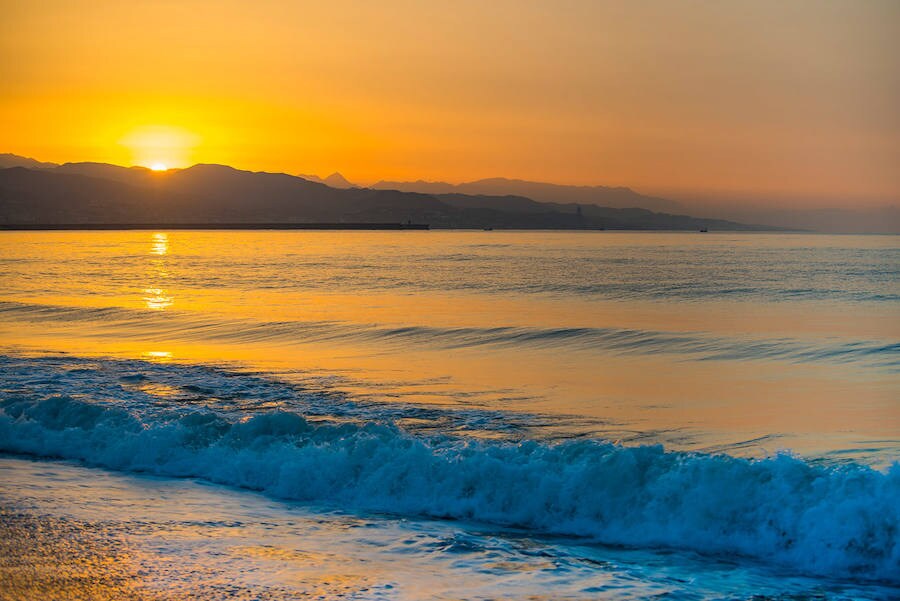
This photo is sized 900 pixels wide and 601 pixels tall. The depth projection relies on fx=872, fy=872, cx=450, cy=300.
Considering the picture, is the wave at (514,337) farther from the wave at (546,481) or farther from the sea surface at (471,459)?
the wave at (546,481)

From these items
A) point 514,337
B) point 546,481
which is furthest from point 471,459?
point 514,337

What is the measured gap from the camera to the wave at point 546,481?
867cm

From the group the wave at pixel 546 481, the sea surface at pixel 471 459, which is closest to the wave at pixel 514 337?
the sea surface at pixel 471 459

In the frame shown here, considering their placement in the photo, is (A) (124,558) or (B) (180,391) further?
(B) (180,391)

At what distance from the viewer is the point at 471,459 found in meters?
10.6

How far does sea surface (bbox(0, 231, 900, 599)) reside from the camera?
7867 millimetres

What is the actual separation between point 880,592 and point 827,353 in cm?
1582

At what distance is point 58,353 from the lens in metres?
21.6

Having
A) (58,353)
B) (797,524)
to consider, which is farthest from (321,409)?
(58,353)

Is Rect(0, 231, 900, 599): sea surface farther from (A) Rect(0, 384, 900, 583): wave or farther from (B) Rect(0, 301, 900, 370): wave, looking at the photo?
(B) Rect(0, 301, 900, 370): wave

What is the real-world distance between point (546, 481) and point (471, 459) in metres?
1.03

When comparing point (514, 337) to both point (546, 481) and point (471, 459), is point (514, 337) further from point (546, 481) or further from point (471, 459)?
point (546, 481)

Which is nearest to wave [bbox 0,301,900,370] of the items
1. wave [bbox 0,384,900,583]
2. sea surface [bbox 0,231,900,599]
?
sea surface [bbox 0,231,900,599]

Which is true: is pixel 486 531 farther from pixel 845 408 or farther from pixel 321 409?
pixel 845 408
